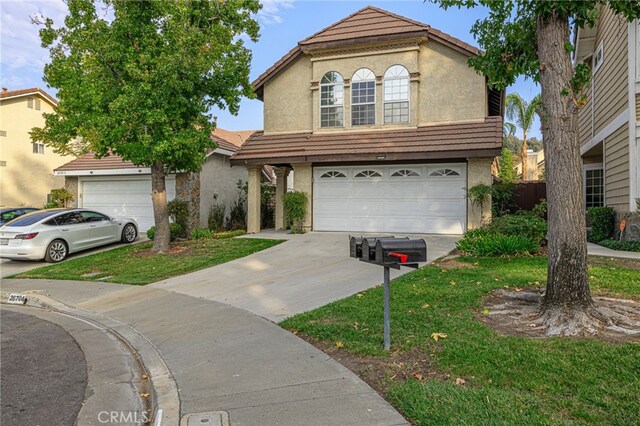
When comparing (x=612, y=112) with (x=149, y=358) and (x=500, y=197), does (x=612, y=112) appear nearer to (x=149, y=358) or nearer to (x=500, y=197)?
(x=500, y=197)

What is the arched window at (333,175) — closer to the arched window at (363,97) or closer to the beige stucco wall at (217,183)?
the arched window at (363,97)

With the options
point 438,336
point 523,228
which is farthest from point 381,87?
point 438,336

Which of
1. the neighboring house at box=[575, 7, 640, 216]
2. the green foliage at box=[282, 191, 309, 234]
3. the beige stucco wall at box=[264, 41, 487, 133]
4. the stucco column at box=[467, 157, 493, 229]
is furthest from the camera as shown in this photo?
the green foliage at box=[282, 191, 309, 234]

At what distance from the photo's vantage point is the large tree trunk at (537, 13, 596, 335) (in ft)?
17.3

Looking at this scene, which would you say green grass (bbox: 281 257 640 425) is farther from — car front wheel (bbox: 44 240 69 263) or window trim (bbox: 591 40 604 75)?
window trim (bbox: 591 40 604 75)

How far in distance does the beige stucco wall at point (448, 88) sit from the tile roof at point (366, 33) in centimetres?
41

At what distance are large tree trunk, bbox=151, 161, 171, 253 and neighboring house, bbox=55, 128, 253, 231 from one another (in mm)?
3661

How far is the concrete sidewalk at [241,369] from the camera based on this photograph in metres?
3.55

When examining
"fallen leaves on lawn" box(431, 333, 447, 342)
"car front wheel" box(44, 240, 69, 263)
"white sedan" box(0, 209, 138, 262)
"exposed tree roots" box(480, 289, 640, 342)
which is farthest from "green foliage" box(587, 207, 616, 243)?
"car front wheel" box(44, 240, 69, 263)

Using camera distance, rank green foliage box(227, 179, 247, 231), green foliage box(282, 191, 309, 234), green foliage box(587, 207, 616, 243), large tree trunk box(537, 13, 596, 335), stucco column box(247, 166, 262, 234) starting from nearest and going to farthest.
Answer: large tree trunk box(537, 13, 596, 335) < green foliage box(587, 207, 616, 243) < green foliage box(282, 191, 309, 234) < stucco column box(247, 166, 262, 234) < green foliage box(227, 179, 247, 231)

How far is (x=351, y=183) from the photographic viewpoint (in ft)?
52.7

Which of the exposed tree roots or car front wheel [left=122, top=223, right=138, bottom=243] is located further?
car front wheel [left=122, top=223, right=138, bottom=243]

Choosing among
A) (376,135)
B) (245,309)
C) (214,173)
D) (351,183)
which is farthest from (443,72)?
(245,309)

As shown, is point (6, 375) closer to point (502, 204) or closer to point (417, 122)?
point (417, 122)
